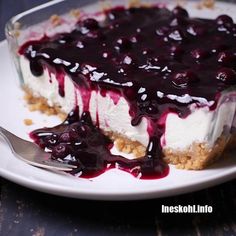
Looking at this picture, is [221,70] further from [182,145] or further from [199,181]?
[199,181]

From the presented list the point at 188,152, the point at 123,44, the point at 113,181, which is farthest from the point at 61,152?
the point at 123,44

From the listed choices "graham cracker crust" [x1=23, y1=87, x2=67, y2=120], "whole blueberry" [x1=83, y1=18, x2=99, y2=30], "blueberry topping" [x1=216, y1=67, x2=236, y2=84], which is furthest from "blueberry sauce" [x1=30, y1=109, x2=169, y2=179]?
"whole blueberry" [x1=83, y1=18, x2=99, y2=30]

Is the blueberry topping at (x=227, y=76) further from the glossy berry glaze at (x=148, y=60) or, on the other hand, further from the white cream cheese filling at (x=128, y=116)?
the white cream cheese filling at (x=128, y=116)

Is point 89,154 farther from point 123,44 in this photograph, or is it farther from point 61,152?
point 123,44

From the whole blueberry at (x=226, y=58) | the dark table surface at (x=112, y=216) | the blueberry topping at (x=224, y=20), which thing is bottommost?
the dark table surface at (x=112, y=216)

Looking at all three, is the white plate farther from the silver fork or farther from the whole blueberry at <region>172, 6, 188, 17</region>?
the whole blueberry at <region>172, 6, 188, 17</region>

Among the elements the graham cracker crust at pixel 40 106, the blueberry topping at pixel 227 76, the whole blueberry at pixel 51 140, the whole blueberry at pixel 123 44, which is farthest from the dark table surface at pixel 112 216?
the whole blueberry at pixel 123 44

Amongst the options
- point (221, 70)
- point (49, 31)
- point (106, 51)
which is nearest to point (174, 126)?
point (221, 70)

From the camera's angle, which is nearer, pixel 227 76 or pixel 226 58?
pixel 227 76
